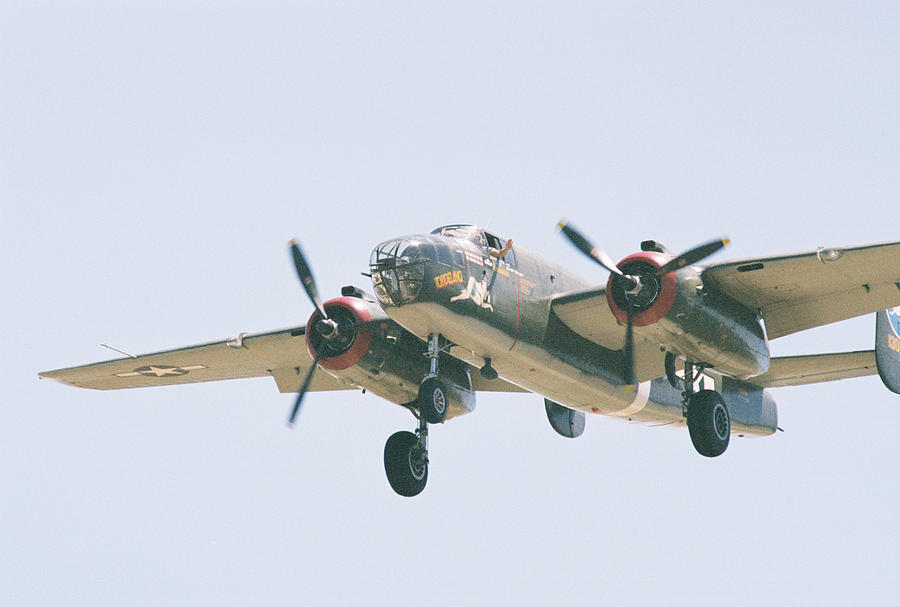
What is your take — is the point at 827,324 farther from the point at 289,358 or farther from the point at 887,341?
the point at 289,358

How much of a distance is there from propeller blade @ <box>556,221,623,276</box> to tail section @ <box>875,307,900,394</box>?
17.5 feet

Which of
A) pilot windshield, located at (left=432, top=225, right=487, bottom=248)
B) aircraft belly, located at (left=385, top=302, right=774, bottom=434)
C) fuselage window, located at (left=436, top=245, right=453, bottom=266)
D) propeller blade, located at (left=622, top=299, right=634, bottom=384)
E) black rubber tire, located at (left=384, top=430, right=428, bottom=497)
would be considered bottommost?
black rubber tire, located at (left=384, top=430, right=428, bottom=497)

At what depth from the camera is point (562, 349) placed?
23000 mm

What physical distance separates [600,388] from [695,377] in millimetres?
2108

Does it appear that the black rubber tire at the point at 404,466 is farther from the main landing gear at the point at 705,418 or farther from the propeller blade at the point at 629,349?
the main landing gear at the point at 705,418

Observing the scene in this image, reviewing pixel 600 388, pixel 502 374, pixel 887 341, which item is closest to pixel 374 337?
pixel 502 374

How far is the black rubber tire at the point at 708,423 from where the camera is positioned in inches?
877

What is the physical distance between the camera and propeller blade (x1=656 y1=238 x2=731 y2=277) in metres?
21.2

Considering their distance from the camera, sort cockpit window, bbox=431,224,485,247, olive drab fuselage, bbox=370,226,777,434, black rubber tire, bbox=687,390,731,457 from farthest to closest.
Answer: black rubber tire, bbox=687,390,731,457, cockpit window, bbox=431,224,485,247, olive drab fuselage, bbox=370,226,777,434

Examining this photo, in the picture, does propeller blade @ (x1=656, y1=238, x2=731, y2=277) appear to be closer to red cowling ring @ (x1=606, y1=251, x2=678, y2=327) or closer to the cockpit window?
red cowling ring @ (x1=606, y1=251, x2=678, y2=327)

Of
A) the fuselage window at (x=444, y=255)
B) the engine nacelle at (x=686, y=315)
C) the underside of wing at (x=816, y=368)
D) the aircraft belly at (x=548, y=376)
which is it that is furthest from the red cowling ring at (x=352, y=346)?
the underside of wing at (x=816, y=368)

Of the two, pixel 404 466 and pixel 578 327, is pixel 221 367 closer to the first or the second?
pixel 404 466

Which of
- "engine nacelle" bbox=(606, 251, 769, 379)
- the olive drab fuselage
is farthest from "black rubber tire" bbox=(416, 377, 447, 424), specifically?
"engine nacelle" bbox=(606, 251, 769, 379)

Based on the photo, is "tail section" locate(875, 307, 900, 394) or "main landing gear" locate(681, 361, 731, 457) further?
"tail section" locate(875, 307, 900, 394)
